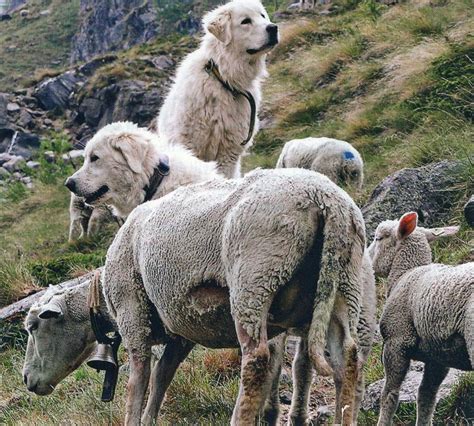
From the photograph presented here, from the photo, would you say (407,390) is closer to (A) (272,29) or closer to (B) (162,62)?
(A) (272,29)

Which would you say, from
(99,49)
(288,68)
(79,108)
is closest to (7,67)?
(99,49)

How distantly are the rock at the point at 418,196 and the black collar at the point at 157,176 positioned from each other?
2.06 m

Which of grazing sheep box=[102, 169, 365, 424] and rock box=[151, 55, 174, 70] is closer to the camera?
grazing sheep box=[102, 169, 365, 424]

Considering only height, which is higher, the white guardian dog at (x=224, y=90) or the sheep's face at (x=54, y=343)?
the white guardian dog at (x=224, y=90)

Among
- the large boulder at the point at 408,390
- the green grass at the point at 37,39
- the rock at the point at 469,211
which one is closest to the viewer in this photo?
the large boulder at the point at 408,390

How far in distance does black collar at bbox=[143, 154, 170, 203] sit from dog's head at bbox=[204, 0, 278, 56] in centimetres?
285

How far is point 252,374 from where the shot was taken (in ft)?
14.6

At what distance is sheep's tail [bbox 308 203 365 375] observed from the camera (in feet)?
14.6

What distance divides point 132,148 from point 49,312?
1.98 m

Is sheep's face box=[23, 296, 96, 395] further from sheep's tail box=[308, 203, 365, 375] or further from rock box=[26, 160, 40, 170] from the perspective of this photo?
rock box=[26, 160, 40, 170]

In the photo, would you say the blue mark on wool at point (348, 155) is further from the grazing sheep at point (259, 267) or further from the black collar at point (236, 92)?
the grazing sheep at point (259, 267)

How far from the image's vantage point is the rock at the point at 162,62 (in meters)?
30.4

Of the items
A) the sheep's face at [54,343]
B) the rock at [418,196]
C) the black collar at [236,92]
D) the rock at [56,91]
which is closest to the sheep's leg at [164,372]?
the sheep's face at [54,343]

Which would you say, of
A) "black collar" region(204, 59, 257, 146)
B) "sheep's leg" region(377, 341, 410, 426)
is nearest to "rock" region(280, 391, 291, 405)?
"sheep's leg" region(377, 341, 410, 426)
